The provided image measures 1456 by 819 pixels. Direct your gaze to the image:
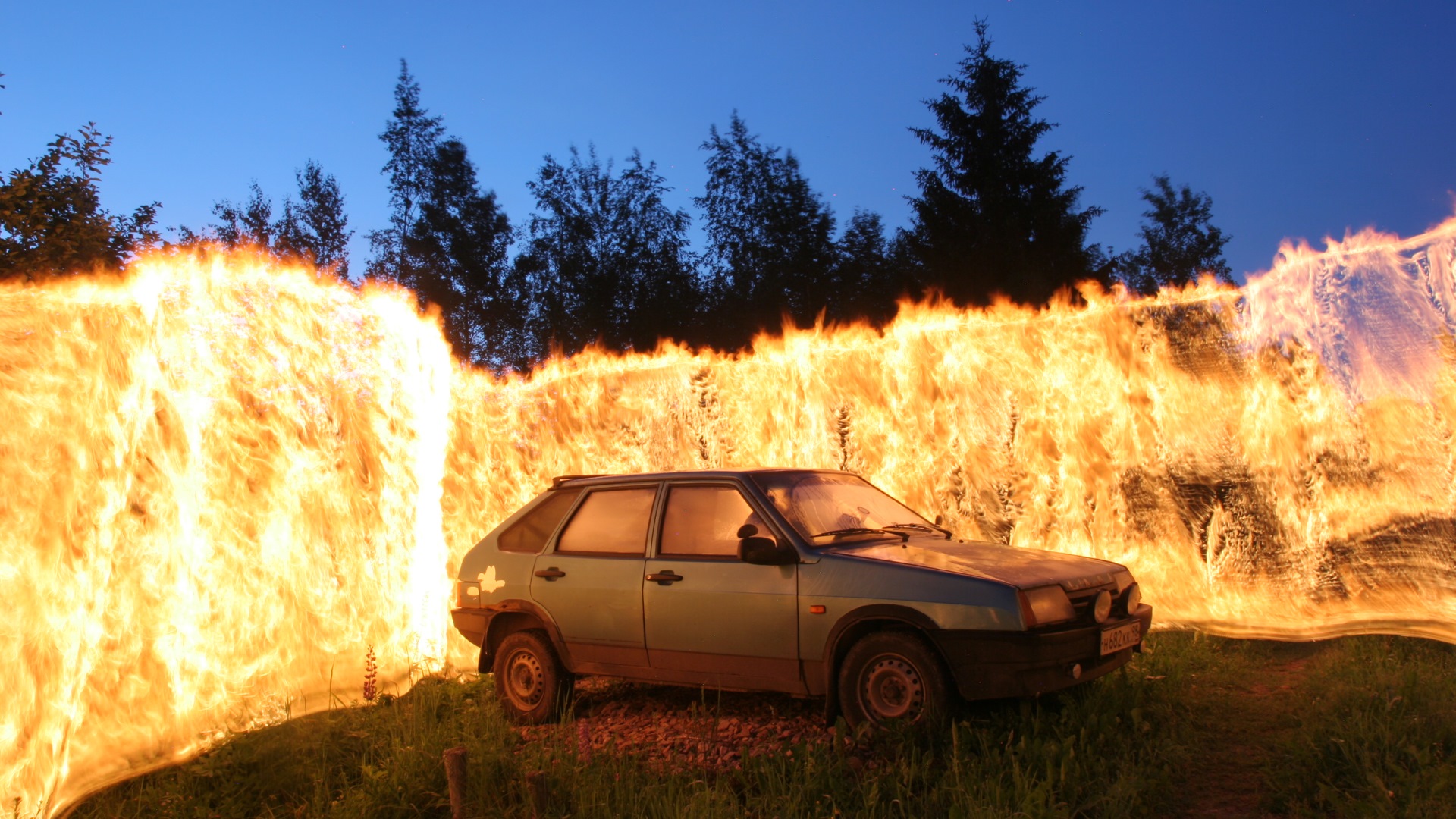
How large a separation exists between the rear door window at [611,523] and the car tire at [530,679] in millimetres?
660

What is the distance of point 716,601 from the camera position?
595cm

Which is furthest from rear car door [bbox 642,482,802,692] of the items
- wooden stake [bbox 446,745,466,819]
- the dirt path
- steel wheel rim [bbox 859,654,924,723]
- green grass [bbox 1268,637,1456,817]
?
A: green grass [bbox 1268,637,1456,817]

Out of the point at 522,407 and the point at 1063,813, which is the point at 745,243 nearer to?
the point at 522,407

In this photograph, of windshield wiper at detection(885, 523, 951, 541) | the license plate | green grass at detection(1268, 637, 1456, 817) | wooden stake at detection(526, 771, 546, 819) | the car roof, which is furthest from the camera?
windshield wiper at detection(885, 523, 951, 541)

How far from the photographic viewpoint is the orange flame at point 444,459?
6.75 metres

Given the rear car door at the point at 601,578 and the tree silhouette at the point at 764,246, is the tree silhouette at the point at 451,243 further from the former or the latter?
the rear car door at the point at 601,578

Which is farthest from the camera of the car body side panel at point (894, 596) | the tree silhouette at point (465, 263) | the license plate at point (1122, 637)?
the tree silhouette at point (465, 263)

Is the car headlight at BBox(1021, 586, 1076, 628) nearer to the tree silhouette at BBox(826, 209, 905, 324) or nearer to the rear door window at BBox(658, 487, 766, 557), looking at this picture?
the rear door window at BBox(658, 487, 766, 557)

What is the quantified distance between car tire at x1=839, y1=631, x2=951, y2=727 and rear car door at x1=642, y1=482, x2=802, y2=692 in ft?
1.15

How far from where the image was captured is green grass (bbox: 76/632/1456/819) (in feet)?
15.3

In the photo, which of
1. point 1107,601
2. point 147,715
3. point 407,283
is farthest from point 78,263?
point 407,283

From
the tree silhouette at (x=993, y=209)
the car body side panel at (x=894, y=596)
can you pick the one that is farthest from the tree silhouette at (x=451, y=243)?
the car body side panel at (x=894, y=596)

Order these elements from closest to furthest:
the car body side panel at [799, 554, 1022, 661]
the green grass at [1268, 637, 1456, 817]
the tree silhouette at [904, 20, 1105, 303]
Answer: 1. the green grass at [1268, 637, 1456, 817]
2. the car body side panel at [799, 554, 1022, 661]
3. the tree silhouette at [904, 20, 1105, 303]

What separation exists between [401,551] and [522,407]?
255 cm
